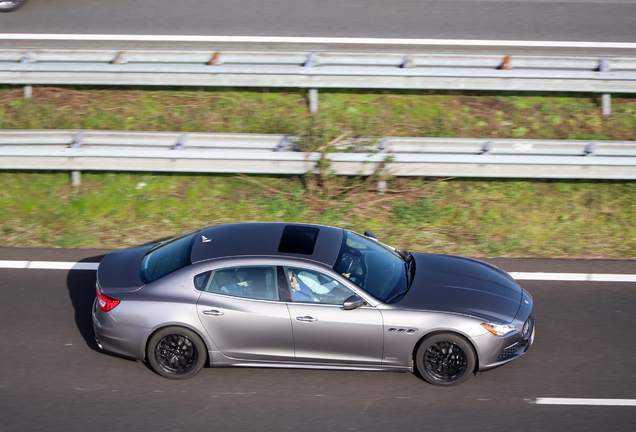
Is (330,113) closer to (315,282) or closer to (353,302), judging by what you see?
(315,282)

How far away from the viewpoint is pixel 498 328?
19.2 ft

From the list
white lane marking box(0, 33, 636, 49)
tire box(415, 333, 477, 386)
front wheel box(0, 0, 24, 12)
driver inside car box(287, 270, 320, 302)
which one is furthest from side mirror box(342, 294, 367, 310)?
front wheel box(0, 0, 24, 12)

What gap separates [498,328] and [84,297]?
16.0 ft

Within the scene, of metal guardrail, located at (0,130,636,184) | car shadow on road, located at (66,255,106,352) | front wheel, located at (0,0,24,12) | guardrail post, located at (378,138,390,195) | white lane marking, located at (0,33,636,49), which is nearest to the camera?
car shadow on road, located at (66,255,106,352)

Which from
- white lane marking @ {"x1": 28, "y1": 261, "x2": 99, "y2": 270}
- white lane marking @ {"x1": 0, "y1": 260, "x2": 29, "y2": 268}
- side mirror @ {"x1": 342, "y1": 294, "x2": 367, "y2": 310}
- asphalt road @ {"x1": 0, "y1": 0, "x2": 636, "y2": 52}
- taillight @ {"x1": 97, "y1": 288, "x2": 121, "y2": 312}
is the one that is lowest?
side mirror @ {"x1": 342, "y1": 294, "x2": 367, "y2": 310}

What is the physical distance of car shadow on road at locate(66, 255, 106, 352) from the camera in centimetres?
689

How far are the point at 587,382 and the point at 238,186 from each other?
5.97 m

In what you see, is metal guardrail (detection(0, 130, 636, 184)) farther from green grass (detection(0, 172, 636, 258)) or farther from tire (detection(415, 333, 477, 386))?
tire (detection(415, 333, 477, 386))

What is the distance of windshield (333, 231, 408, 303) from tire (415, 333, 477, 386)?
588 millimetres

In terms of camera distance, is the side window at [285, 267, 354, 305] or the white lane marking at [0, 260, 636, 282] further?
the white lane marking at [0, 260, 636, 282]

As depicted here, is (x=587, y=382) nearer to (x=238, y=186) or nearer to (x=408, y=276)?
(x=408, y=276)

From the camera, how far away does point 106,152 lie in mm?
Result: 9758

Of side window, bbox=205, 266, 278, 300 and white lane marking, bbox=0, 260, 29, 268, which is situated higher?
white lane marking, bbox=0, 260, 29, 268

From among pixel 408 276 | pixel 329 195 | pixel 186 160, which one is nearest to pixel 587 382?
pixel 408 276
